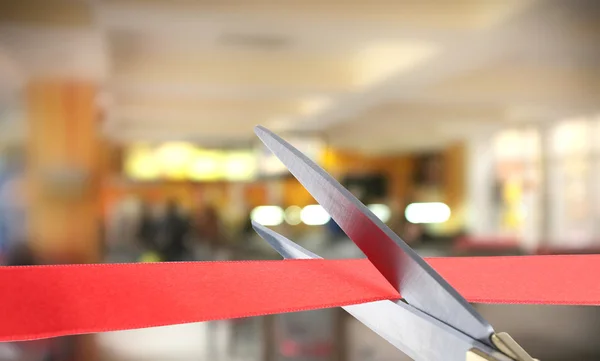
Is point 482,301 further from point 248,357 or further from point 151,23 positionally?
point 248,357

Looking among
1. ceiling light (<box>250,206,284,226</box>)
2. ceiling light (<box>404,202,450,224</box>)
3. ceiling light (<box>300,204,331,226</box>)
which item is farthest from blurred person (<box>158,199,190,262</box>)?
ceiling light (<box>404,202,450,224</box>)

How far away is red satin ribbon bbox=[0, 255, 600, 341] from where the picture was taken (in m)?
0.22

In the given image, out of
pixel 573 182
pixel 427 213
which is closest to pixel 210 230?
pixel 427 213

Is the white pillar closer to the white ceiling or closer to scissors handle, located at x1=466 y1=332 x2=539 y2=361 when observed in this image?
the white ceiling

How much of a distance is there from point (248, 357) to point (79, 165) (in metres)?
2.22

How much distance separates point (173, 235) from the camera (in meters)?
6.59

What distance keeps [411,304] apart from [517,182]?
10.6m

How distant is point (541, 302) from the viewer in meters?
0.29

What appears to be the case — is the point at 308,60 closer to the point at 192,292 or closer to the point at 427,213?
the point at 427,213

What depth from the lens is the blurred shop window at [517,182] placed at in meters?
9.30

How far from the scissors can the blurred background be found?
0.10m

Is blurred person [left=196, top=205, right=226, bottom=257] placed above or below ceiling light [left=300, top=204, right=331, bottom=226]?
below

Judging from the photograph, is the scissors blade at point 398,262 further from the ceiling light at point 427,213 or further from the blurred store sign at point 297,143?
the ceiling light at point 427,213

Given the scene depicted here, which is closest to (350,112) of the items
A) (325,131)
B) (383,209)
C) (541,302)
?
(325,131)
